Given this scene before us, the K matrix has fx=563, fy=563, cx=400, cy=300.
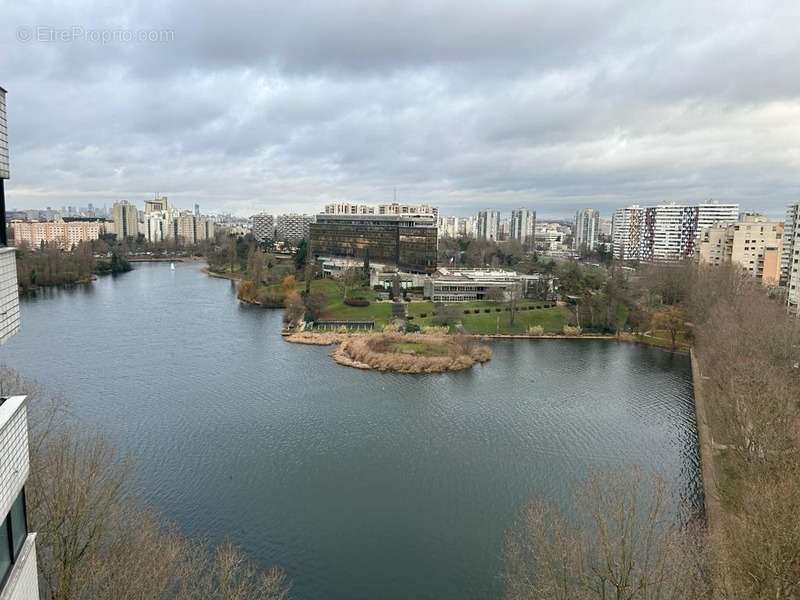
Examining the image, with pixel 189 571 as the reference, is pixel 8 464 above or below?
above

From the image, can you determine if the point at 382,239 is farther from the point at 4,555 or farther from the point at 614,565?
the point at 4,555

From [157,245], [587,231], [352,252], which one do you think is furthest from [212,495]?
[587,231]

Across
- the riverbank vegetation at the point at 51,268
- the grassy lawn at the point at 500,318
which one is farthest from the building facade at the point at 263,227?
the grassy lawn at the point at 500,318

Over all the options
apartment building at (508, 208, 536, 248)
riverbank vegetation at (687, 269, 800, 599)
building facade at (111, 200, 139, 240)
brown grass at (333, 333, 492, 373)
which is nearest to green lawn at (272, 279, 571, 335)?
brown grass at (333, 333, 492, 373)

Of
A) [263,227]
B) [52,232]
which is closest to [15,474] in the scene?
[52,232]

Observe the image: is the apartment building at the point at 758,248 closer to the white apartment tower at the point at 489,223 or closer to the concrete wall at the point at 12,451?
the concrete wall at the point at 12,451

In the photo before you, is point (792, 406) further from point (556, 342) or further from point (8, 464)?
point (556, 342)

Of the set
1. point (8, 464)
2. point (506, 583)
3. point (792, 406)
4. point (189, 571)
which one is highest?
point (8, 464)
